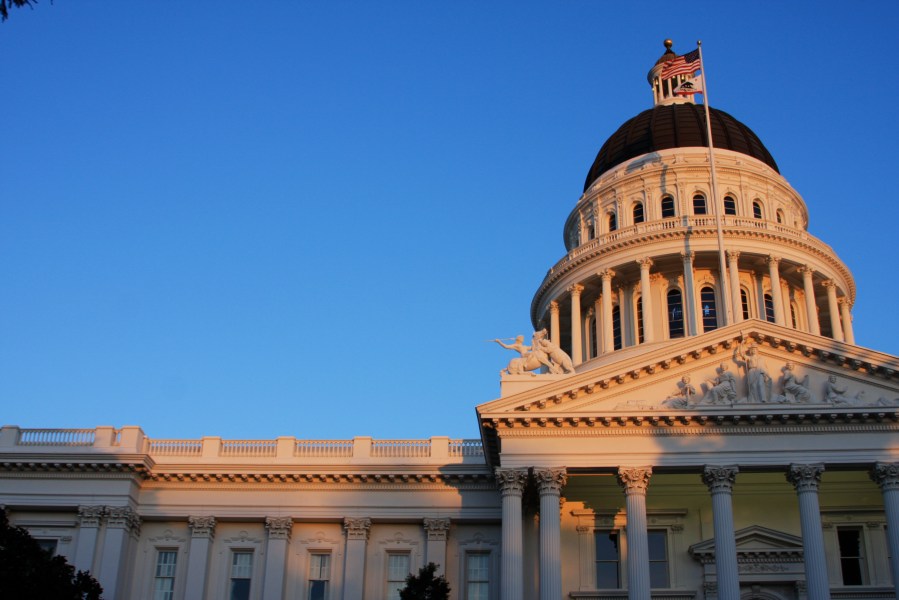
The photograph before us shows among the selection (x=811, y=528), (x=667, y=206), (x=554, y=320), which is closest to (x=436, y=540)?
(x=811, y=528)

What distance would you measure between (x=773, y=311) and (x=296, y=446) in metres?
23.7

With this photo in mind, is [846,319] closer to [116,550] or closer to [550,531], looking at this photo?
[550,531]

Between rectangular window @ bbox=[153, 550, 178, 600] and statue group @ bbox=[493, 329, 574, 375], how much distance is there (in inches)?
528

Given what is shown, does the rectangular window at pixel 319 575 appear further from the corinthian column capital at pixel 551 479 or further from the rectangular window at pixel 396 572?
the corinthian column capital at pixel 551 479

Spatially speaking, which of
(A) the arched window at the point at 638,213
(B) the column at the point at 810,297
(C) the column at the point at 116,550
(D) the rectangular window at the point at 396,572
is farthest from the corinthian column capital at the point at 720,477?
(A) the arched window at the point at 638,213

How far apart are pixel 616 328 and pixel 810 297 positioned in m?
8.95

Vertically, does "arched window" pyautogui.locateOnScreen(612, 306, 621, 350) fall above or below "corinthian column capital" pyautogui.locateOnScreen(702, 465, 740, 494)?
above

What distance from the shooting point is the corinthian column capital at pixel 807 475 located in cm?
3219

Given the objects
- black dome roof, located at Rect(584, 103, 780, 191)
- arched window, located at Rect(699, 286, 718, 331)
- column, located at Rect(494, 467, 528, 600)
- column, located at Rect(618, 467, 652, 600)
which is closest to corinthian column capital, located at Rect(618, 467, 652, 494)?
column, located at Rect(618, 467, 652, 600)

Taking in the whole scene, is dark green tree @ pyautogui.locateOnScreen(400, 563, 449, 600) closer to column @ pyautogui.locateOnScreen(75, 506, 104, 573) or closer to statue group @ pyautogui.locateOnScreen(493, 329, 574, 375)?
statue group @ pyautogui.locateOnScreen(493, 329, 574, 375)

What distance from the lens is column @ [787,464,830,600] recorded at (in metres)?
30.7

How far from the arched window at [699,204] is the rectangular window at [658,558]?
2185 centimetres

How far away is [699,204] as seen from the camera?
54312mm

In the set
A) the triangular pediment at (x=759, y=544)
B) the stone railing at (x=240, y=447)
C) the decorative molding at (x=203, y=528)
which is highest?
the stone railing at (x=240, y=447)
